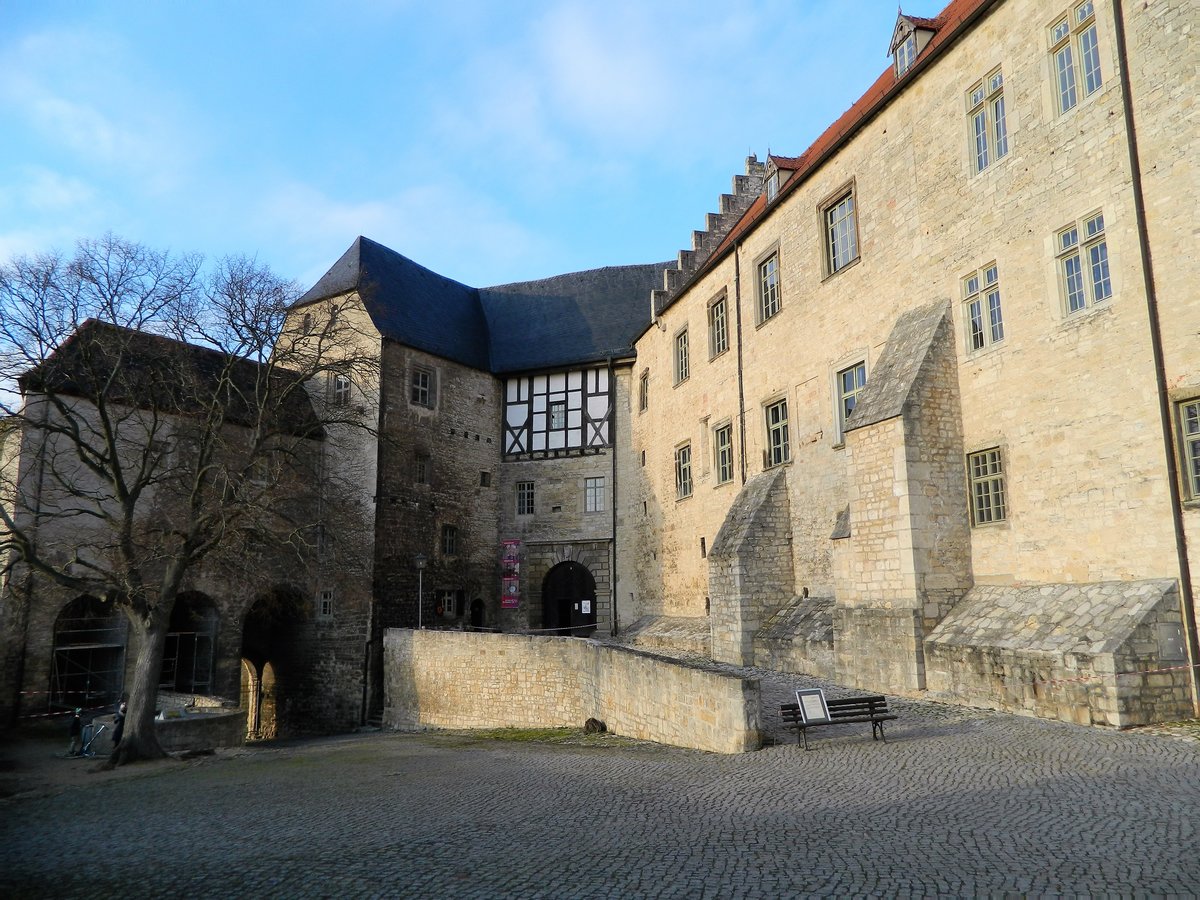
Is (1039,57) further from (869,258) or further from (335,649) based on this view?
(335,649)

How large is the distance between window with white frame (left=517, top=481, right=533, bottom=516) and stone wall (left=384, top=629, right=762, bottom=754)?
7.20 metres

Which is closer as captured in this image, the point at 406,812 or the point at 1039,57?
the point at 406,812

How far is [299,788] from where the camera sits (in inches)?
428

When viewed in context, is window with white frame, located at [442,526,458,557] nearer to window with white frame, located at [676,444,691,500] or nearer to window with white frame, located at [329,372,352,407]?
window with white frame, located at [329,372,352,407]

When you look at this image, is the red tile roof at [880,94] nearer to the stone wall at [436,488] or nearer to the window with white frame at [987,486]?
the window with white frame at [987,486]

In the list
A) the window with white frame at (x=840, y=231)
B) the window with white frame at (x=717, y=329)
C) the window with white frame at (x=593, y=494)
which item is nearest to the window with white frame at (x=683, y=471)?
the window with white frame at (x=717, y=329)

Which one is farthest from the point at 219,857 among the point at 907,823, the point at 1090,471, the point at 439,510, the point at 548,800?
the point at 439,510

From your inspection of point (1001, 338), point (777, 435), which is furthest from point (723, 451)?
point (1001, 338)

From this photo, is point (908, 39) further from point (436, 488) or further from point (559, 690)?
point (436, 488)

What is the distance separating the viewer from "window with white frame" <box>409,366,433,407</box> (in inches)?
1058

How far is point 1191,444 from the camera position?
9516mm

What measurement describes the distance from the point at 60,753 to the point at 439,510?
41.2 ft

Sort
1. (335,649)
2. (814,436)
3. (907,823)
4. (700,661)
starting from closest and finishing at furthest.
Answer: (907,823) < (814,436) < (700,661) < (335,649)

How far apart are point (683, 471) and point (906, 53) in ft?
40.6
